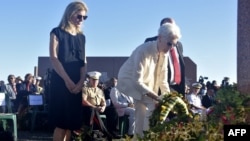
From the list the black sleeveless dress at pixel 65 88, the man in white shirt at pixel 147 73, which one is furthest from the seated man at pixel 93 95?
the man in white shirt at pixel 147 73

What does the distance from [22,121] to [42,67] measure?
63.6 feet

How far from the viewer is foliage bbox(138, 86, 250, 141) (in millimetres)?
2834

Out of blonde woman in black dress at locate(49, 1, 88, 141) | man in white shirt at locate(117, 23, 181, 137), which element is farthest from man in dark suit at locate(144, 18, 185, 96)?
blonde woman in black dress at locate(49, 1, 88, 141)

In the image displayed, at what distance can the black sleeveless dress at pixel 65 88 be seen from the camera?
4.93 meters

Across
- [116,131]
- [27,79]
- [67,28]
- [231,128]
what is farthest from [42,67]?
[231,128]

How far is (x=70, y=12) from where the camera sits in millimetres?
5020

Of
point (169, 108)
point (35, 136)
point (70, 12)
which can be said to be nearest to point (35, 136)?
point (35, 136)

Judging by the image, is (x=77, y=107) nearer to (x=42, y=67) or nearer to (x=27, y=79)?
(x=27, y=79)

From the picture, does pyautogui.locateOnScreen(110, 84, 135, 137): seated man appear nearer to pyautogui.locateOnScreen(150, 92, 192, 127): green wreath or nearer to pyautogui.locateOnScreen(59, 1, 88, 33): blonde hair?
pyautogui.locateOnScreen(59, 1, 88, 33): blonde hair

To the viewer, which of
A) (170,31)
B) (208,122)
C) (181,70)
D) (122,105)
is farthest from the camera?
(122,105)

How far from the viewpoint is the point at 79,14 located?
5.03 meters

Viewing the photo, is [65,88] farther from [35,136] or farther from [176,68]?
[35,136]

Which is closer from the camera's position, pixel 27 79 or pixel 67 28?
pixel 67 28

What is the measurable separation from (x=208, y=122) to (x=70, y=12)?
2.33 meters
